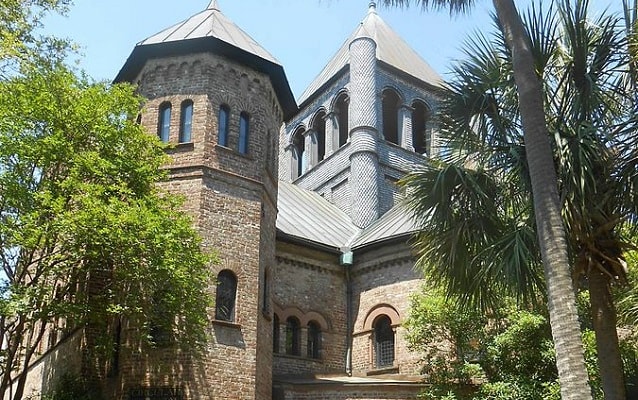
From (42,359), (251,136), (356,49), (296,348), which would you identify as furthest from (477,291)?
(356,49)

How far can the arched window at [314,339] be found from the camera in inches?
936

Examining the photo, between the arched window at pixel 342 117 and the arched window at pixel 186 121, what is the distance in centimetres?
1629

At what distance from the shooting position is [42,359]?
21.8 m

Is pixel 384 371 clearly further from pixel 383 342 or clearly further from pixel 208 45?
pixel 208 45

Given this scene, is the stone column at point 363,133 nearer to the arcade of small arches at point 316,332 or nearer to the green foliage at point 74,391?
the arcade of small arches at point 316,332

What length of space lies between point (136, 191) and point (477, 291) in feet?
24.5

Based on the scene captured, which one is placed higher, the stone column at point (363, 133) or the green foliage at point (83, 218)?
the stone column at point (363, 133)

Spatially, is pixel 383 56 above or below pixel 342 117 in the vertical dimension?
above

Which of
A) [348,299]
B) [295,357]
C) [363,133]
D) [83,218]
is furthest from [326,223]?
[83,218]

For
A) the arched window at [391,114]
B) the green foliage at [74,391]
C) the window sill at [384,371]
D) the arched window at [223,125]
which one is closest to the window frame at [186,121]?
the arched window at [223,125]

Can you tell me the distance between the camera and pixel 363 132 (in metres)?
33.1

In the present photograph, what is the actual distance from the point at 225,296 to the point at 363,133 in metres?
15.8

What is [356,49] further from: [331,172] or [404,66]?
[331,172]

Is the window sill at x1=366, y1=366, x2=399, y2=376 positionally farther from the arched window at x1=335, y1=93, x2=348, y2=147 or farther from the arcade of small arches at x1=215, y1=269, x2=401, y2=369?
the arched window at x1=335, y1=93, x2=348, y2=147
